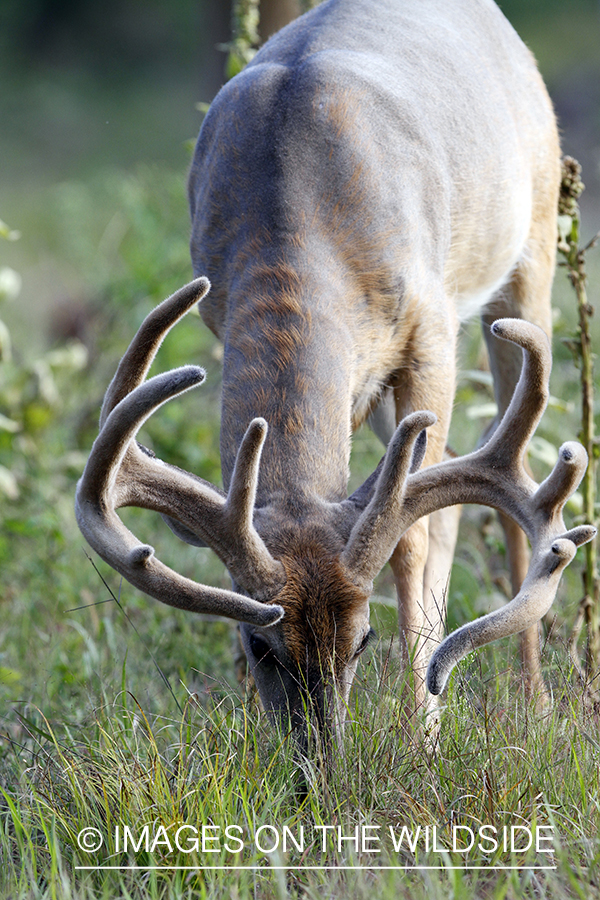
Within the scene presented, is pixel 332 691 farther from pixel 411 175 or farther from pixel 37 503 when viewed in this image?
pixel 37 503

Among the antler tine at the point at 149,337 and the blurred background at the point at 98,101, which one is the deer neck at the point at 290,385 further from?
the blurred background at the point at 98,101

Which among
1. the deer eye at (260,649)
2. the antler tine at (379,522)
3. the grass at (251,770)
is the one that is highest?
the antler tine at (379,522)

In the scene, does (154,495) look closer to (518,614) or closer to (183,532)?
(183,532)

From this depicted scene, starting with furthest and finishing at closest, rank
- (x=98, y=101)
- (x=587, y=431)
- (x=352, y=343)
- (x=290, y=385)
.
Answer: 1. (x=98, y=101)
2. (x=587, y=431)
3. (x=352, y=343)
4. (x=290, y=385)

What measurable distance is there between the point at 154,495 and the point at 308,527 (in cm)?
43

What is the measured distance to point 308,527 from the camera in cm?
304

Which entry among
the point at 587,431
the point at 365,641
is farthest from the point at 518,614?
the point at 587,431

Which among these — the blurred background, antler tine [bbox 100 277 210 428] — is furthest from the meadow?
the blurred background

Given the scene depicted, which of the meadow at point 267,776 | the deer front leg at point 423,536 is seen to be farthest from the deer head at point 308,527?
the deer front leg at point 423,536

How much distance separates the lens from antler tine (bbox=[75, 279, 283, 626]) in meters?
2.82

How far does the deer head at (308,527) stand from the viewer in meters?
2.88

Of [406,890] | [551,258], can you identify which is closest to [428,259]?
[551,258]

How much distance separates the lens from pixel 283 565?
118 inches

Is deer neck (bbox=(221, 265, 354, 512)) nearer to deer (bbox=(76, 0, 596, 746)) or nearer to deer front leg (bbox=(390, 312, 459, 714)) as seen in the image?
deer (bbox=(76, 0, 596, 746))
